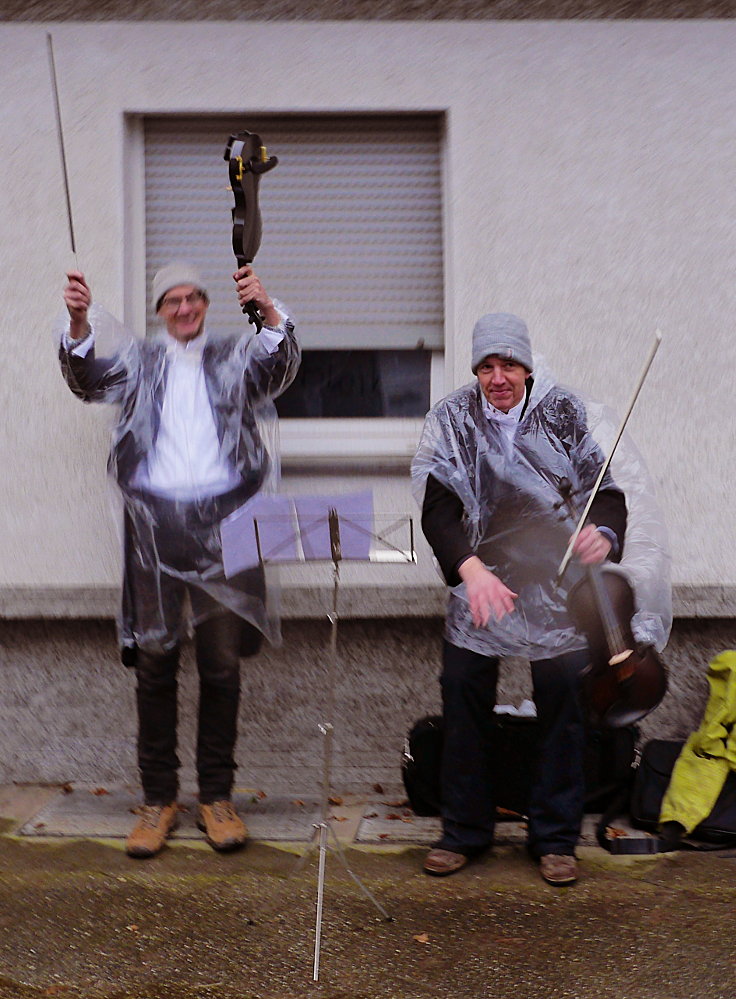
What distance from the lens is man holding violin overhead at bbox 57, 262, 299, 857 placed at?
4293mm

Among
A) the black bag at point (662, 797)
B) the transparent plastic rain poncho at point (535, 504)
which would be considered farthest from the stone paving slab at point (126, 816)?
the black bag at point (662, 797)

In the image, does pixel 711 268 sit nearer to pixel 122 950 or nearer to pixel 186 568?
pixel 186 568

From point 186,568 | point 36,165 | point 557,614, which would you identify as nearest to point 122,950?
point 186,568

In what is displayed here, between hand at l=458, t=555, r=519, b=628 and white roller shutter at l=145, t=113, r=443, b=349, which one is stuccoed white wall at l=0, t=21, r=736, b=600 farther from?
hand at l=458, t=555, r=519, b=628

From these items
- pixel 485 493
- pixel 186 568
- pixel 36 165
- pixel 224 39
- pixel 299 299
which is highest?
pixel 224 39

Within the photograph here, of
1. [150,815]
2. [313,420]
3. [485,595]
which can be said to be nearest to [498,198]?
[313,420]

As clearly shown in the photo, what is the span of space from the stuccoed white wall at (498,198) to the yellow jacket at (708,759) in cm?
54

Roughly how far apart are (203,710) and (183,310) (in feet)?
4.58

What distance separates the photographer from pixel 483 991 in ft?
10.8

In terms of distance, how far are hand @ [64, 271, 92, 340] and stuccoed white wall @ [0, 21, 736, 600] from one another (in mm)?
856

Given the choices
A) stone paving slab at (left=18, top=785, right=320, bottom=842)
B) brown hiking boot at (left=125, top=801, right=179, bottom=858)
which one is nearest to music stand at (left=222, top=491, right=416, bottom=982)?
brown hiking boot at (left=125, top=801, right=179, bottom=858)

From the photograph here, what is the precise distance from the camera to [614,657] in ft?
12.2

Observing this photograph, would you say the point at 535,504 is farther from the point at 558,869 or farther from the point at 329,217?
the point at 329,217

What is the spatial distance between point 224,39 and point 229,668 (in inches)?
98.8
